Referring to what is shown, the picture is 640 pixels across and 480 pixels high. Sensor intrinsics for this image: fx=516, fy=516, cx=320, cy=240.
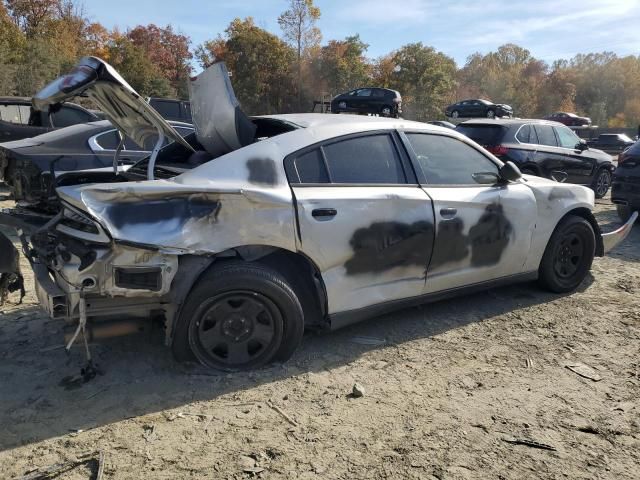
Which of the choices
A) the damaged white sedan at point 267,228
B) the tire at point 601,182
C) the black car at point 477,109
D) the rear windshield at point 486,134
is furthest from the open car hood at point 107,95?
the black car at point 477,109

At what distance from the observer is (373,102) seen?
23.8 meters

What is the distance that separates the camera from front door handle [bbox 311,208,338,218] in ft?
10.9

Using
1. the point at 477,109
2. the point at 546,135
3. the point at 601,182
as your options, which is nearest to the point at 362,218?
the point at 546,135

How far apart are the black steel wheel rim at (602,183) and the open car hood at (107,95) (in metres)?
10.6

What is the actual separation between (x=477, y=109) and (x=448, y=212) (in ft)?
88.3

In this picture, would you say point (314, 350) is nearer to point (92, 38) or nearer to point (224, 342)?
point (224, 342)

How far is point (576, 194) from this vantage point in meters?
4.81

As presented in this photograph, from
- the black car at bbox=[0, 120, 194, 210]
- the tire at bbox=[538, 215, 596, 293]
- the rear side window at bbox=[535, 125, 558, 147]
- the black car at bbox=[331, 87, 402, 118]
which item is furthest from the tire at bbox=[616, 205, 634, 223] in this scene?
the black car at bbox=[331, 87, 402, 118]

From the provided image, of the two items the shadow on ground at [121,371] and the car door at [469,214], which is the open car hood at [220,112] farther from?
the shadow on ground at [121,371]

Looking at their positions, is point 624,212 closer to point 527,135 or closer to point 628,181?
point 628,181

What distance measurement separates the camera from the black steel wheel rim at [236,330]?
3.17m

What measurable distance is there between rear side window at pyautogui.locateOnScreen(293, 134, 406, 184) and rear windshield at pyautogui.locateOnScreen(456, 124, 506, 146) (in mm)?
6290

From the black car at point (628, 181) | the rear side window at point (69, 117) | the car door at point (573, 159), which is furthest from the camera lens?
the car door at point (573, 159)

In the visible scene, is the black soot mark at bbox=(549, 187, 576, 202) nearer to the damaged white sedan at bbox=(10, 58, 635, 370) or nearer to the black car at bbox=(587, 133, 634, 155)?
the damaged white sedan at bbox=(10, 58, 635, 370)
